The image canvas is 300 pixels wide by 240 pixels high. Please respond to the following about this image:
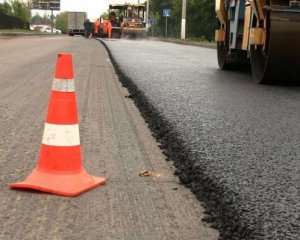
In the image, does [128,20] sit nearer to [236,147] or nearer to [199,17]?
[199,17]

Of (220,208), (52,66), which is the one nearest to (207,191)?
(220,208)

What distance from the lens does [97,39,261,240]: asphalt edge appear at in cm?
253

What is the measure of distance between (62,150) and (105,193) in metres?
0.40

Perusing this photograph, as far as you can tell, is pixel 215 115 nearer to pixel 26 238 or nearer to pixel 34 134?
pixel 34 134

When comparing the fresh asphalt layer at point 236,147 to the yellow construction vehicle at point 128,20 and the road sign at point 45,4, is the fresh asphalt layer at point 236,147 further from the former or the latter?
the road sign at point 45,4

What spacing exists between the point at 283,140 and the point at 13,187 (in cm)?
226

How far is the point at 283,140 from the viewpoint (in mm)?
4344

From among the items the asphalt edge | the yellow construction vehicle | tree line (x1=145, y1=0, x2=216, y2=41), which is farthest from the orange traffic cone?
tree line (x1=145, y1=0, x2=216, y2=41)

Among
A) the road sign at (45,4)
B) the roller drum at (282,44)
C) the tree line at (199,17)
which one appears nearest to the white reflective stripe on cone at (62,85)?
the roller drum at (282,44)

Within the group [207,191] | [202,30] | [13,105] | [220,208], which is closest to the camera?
[220,208]

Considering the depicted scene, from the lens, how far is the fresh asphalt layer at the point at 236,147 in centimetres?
268

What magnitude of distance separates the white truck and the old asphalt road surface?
5407cm

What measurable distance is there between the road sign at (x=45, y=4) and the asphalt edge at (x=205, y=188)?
324 feet

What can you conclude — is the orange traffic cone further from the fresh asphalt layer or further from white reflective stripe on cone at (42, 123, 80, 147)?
the fresh asphalt layer
